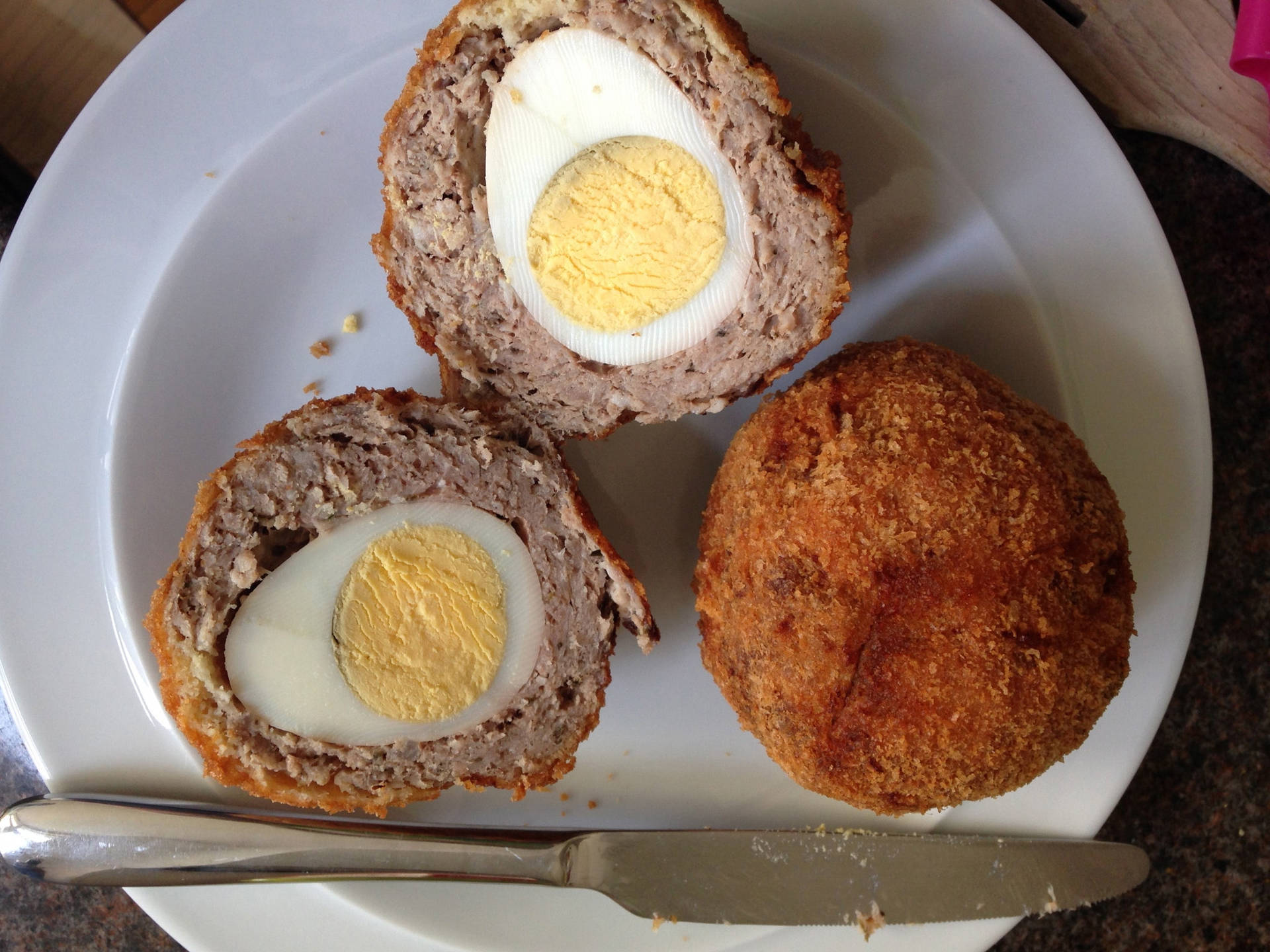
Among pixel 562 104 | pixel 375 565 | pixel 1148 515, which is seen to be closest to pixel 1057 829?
pixel 1148 515

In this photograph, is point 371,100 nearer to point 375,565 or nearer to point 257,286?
point 257,286

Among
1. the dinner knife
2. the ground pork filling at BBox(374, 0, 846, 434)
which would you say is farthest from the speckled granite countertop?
the ground pork filling at BBox(374, 0, 846, 434)

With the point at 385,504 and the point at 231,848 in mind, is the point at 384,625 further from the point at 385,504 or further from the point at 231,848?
the point at 231,848

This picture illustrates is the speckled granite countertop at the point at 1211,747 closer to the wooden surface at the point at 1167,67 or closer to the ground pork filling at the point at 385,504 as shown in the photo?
the wooden surface at the point at 1167,67

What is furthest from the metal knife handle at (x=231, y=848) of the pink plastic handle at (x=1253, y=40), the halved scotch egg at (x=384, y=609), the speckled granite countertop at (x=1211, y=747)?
the pink plastic handle at (x=1253, y=40)

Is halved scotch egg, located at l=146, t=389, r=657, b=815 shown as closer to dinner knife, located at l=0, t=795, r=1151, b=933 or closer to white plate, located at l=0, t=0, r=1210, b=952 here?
dinner knife, located at l=0, t=795, r=1151, b=933

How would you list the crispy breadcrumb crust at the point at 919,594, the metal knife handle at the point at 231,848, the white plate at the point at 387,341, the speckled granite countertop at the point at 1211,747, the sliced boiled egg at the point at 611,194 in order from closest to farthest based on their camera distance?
the crispy breadcrumb crust at the point at 919,594 < the sliced boiled egg at the point at 611,194 < the metal knife handle at the point at 231,848 < the white plate at the point at 387,341 < the speckled granite countertop at the point at 1211,747
